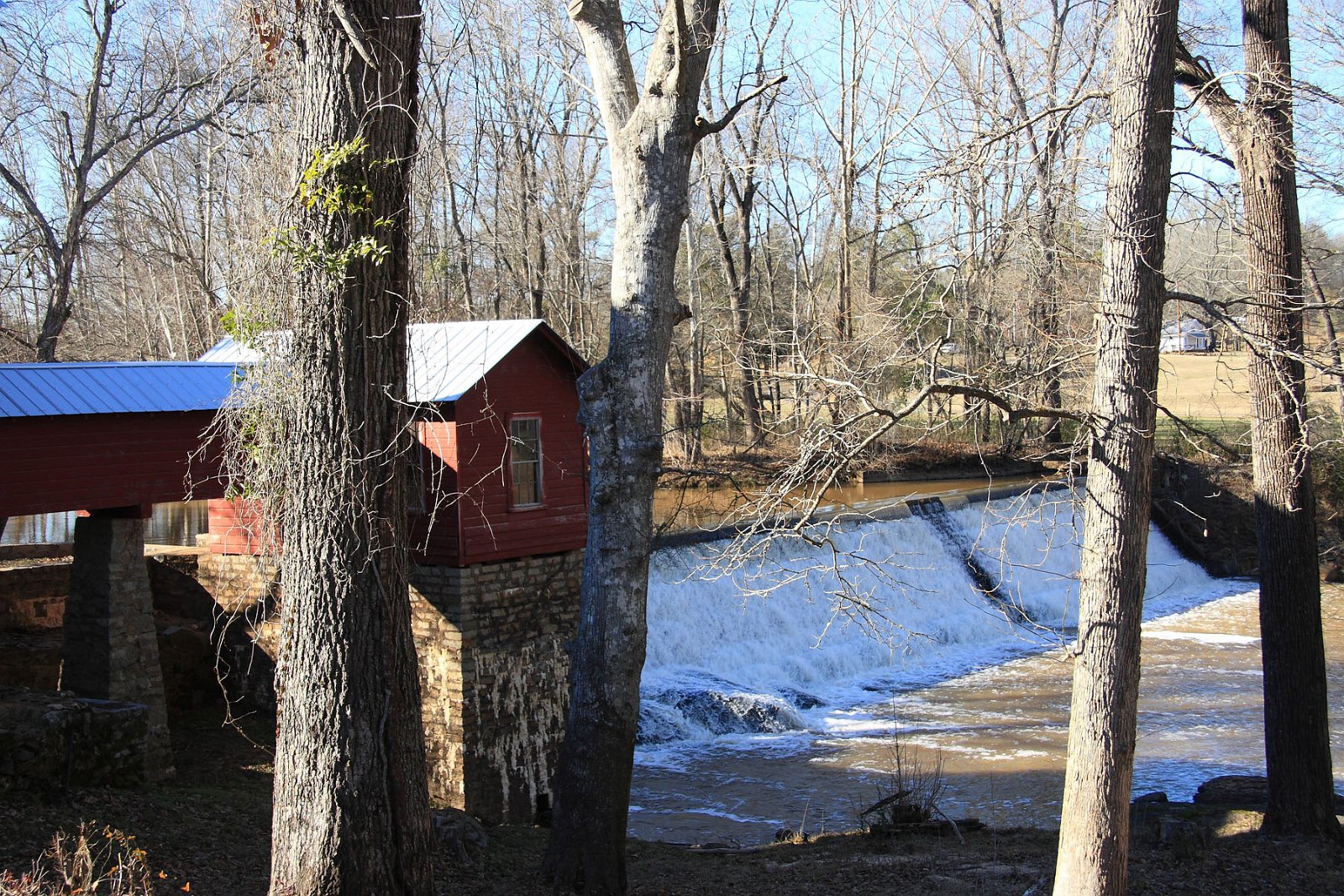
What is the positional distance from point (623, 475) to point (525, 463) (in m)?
5.65

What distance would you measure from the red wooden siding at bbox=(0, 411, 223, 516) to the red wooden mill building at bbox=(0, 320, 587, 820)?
2 centimetres

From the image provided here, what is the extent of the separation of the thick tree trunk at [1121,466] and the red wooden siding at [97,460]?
308 inches

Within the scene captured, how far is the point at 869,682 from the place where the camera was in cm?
1692

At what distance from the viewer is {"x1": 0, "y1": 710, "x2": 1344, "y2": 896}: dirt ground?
7457mm

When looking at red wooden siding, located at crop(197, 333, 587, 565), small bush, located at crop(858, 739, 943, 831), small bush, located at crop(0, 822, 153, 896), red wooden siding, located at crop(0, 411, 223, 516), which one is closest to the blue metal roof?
red wooden siding, located at crop(0, 411, 223, 516)

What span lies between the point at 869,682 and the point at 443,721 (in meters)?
7.54

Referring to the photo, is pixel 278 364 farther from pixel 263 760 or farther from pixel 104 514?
pixel 263 760

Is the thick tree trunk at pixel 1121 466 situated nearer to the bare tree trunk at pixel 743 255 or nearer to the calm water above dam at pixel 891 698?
the calm water above dam at pixel 891 698

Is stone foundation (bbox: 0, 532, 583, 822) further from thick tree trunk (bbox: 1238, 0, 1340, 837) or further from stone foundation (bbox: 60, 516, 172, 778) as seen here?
thick tree trunk (bbox: 1238, 0, 1340, 837)

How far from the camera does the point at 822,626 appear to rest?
57.8 feet

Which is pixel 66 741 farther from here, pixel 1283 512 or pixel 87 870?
pixel 1283 512

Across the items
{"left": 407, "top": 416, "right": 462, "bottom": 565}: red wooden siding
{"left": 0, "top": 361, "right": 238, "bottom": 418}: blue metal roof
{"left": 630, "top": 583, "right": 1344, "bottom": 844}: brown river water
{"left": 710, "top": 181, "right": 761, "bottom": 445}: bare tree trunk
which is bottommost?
{"left": 630, "top": 583, "right": 1344, "bottom": 844}: brown river water

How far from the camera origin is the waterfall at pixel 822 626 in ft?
48.7

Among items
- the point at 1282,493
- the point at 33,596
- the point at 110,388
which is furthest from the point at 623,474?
the point at 33,596
